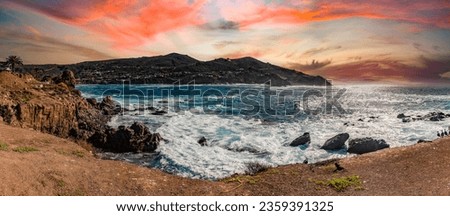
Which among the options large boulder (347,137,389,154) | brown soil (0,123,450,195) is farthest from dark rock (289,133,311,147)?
brown soil (0,123,450,195)

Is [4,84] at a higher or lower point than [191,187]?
higher

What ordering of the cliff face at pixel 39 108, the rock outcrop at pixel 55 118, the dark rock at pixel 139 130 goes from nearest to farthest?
the cliff face at pixel 39 108, the rock outcrop at pixel 55 118, the dark rock at pixel 139 130

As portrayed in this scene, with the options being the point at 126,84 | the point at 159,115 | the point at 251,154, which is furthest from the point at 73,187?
the point at 126,84

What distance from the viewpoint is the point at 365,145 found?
22.8 m

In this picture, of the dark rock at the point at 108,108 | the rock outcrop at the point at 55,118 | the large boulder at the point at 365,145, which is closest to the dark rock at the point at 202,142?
the rock outcrop at the point at 55,118

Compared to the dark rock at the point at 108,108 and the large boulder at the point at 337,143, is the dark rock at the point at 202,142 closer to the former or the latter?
the large boulder at the point at 337,143

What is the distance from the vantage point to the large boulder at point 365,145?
2175 centimetres

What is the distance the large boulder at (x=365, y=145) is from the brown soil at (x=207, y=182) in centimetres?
845

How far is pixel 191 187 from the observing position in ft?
36.0

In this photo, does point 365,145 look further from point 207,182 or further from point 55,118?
point 55,118

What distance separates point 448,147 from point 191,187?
901 cm

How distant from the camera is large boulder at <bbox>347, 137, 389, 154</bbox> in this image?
71.4 ft
